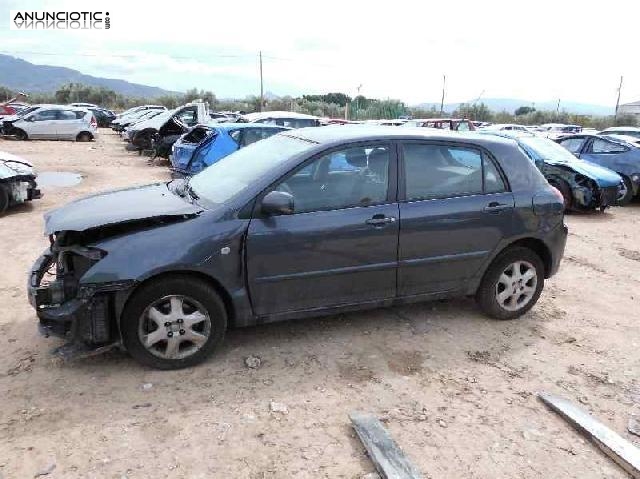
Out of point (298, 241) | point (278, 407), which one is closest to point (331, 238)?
point (298, 241)

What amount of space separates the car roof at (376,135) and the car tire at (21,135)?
71.9 ft

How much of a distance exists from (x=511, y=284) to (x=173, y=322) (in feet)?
9.54

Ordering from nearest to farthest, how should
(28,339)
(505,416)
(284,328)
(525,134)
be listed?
(505,416) → (28,339) → (284,328) → (525,134)

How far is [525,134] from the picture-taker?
1191cm

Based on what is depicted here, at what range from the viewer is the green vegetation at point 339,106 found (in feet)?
137

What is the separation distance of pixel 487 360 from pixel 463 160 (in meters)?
1.63

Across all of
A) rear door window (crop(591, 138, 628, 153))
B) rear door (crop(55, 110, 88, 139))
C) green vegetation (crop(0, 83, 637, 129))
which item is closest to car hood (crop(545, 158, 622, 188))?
rear door window (crop(591, 138, 628, 153))

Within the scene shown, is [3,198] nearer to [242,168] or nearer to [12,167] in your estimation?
[12,167]

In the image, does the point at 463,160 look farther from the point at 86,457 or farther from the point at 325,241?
the point at 86,457

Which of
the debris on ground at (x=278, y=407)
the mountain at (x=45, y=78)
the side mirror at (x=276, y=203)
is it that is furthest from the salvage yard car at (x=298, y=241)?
the mountain at (x=45, y=78)

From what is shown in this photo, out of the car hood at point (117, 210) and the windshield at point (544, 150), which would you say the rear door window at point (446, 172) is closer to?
the car hood at point (117, 210)

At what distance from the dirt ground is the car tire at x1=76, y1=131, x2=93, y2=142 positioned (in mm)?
20119

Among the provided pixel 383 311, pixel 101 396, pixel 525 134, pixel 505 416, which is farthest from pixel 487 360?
pixel 525 134

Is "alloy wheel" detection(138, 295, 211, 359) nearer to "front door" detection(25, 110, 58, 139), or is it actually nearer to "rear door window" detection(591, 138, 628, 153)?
"rear door window" detection(591, 138, 628, 153)
